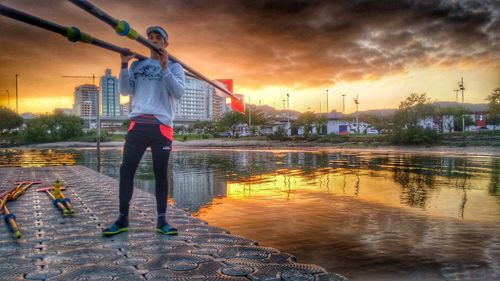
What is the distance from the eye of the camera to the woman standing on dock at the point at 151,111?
4.51 metres

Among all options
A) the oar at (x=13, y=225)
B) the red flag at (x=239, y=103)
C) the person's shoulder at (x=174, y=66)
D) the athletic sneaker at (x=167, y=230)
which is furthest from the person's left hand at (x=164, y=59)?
the red flag at (x=239, y=103)

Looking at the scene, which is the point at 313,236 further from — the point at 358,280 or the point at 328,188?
the point at 328,188

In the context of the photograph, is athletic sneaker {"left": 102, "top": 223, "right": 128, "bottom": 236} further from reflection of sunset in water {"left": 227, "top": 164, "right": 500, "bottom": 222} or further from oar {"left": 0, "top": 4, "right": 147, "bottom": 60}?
reflection of sunset in water {"left": 227, "top": 164, "right": 500, "bottom": 222}

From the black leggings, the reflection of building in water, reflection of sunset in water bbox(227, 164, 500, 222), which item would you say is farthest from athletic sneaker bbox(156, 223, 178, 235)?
reflection of sunset in water bbox(227, 164, 500, 222)

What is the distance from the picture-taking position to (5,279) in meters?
3.14

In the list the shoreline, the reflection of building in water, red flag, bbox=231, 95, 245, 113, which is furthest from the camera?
the shoreline

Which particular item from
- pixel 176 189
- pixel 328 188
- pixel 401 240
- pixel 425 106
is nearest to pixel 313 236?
pixel 401 240

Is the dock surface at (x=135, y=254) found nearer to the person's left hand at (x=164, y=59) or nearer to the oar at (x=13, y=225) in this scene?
the oar at (x=13, y=225)

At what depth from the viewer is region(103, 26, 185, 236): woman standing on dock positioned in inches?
177

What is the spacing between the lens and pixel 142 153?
4648mm

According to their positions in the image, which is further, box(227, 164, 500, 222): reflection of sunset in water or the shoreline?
the shoreline

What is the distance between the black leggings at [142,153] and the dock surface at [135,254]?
47 cm

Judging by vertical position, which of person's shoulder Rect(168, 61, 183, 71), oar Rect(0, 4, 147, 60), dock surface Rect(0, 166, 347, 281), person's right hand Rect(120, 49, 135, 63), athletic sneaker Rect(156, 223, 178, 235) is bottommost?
dock surface Rect(0, 166, 347, 281)

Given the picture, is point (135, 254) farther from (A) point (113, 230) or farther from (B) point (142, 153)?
(B) point (142, 153)
